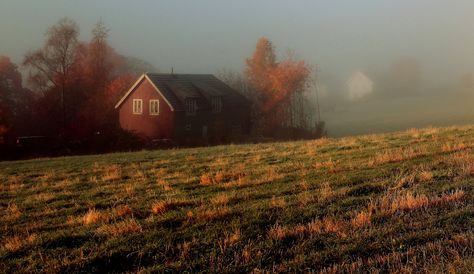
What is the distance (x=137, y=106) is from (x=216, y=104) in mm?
9916

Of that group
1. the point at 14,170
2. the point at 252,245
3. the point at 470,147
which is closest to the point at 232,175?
the point at 252,245

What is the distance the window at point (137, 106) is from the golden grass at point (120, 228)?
49.9 meters

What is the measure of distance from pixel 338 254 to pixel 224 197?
432 centimetres

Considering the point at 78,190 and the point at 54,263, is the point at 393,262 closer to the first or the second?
the point at 54,263

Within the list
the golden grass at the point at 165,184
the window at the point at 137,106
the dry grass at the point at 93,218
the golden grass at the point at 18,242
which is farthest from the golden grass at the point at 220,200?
the window at the point at 137,106

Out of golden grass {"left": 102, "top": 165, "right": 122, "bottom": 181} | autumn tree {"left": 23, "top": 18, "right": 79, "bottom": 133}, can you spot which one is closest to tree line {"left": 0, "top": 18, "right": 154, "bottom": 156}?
autumn tree {"left": 23, "top": 18, "right": 79, "bottom": 133}

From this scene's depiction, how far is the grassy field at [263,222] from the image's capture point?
7.14 metres

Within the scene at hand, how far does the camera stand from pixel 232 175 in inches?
607

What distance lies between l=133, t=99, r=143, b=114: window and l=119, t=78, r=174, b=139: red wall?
14.1 inches

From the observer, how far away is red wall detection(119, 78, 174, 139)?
5619cm

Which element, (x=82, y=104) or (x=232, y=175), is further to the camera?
(x=82, y=104)

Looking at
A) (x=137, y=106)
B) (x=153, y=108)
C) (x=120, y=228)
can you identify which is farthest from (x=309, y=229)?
(x=137, y=106)

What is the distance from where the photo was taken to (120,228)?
29.4ft

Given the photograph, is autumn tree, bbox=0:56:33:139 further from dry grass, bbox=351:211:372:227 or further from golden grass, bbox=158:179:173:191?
dry grass, bbox=351:211:372:227
